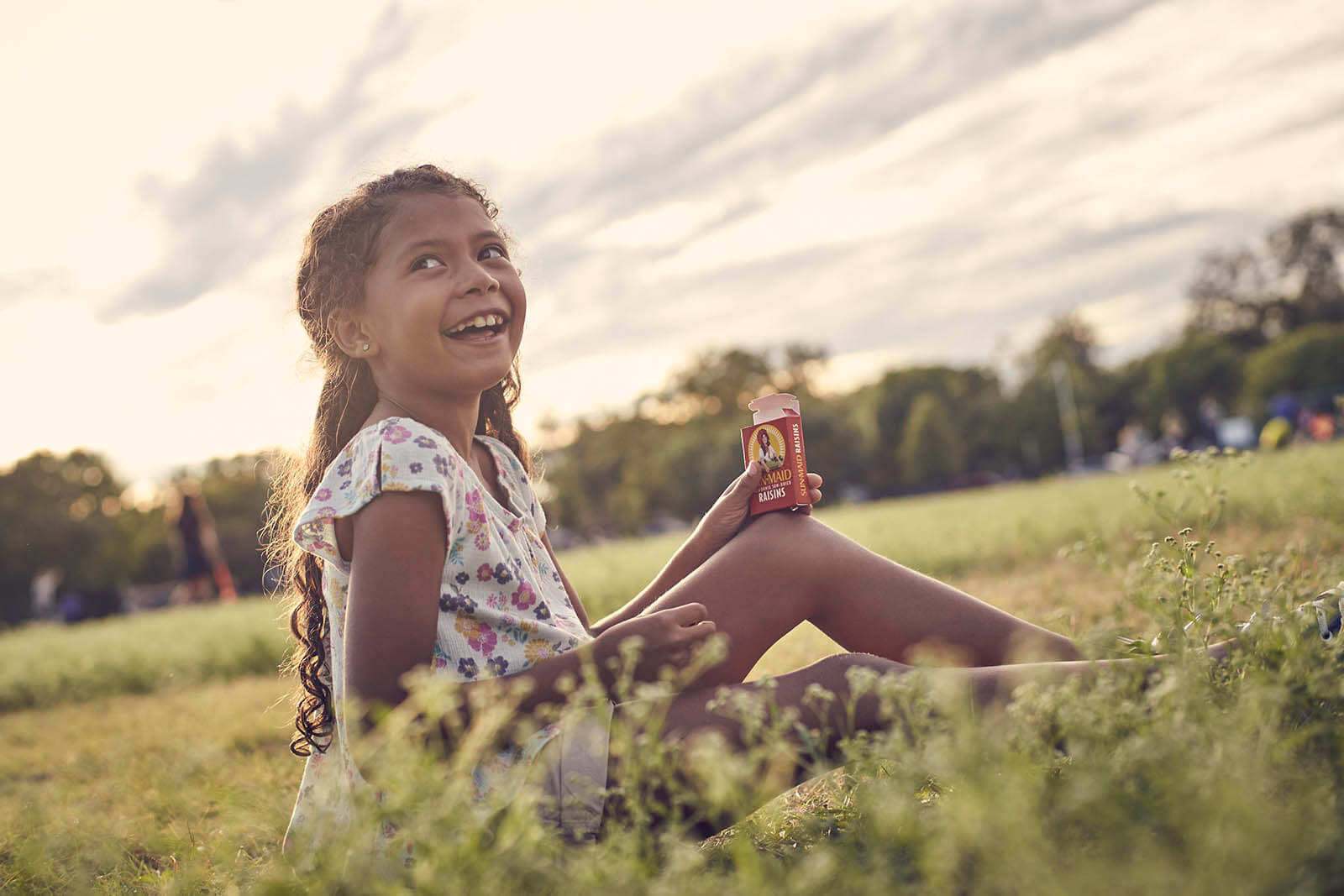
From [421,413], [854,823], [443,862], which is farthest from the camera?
[421,413]

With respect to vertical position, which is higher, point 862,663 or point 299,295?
point 299,295

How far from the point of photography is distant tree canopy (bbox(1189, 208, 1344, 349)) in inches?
2613

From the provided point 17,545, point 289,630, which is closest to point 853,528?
point 289,630

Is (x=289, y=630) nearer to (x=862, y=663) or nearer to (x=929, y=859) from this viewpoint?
(x=862, y=663)

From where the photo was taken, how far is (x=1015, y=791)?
122cm

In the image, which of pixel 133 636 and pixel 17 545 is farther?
pixel 17 545

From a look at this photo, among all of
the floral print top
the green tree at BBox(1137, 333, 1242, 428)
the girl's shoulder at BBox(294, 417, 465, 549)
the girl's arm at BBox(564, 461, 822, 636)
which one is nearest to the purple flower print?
the floral print top

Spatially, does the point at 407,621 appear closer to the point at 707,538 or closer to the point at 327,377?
the point at 327,377

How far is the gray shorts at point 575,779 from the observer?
A: 2004 mm

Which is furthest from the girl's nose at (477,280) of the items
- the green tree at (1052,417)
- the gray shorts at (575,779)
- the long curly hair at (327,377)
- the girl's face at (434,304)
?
the green tree at (1052,417)

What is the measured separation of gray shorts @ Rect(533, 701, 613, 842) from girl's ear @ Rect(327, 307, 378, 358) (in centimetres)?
115

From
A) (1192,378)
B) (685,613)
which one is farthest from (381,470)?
(1192,378)

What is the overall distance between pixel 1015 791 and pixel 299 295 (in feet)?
7.65

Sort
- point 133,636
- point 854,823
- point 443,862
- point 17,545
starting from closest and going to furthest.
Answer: point 443,862 → point 854,823 → point 133,636 → point 17,545
